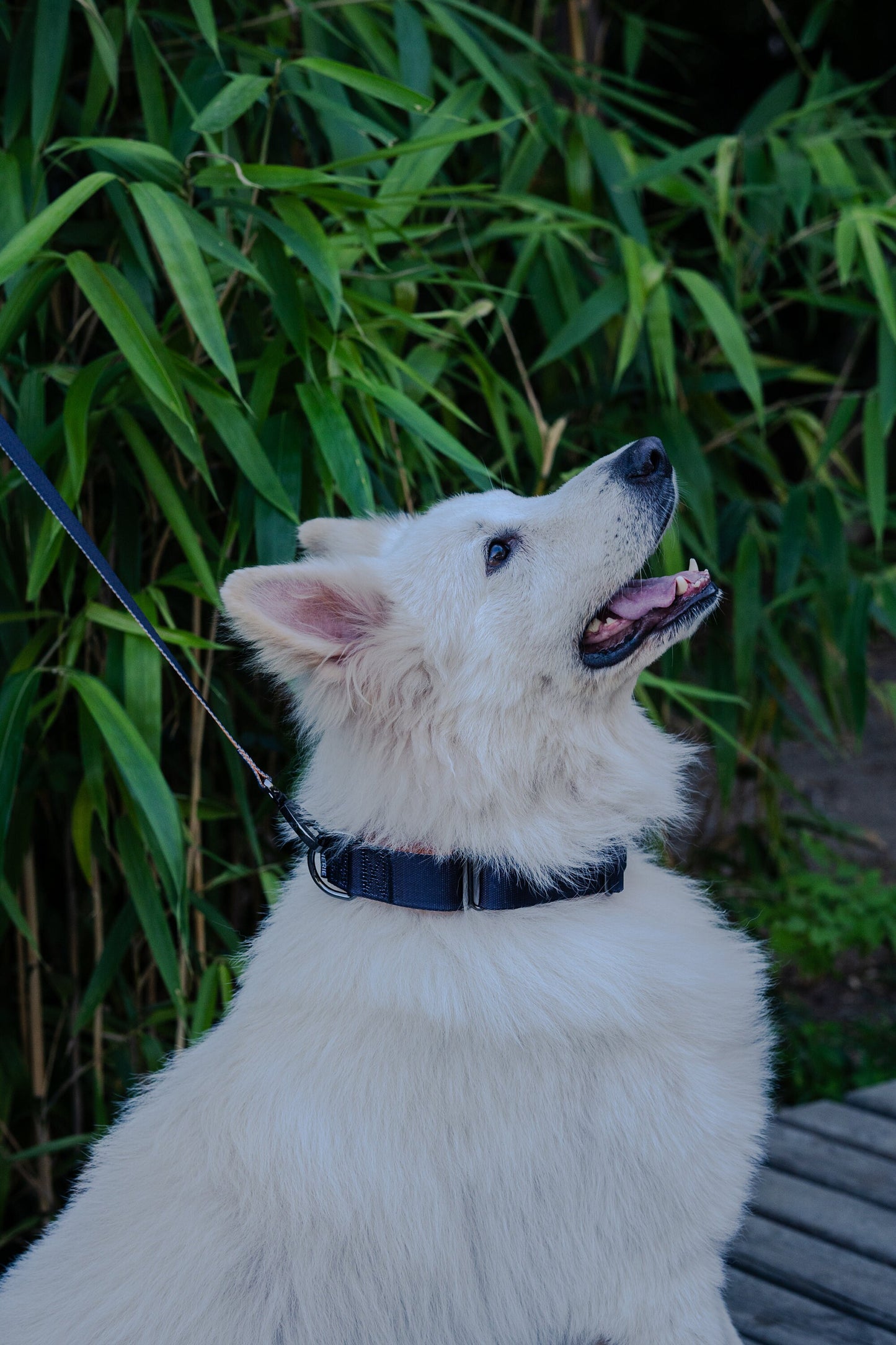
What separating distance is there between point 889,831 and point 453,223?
390cm

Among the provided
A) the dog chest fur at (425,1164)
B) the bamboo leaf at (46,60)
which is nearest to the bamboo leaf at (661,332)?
the bamboo leaf at (46,60)

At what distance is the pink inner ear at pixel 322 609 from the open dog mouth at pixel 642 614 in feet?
0.96

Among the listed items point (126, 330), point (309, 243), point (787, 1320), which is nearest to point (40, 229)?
point (126, 330)

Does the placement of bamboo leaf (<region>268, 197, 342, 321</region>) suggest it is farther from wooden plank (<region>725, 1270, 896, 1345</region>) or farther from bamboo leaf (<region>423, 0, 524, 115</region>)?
wooden plank (<region>725, 1270, 896, 1345</region>)

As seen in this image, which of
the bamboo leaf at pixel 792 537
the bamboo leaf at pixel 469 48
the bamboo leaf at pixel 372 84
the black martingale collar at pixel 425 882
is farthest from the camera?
the bamboo leaf at pixel 792 537

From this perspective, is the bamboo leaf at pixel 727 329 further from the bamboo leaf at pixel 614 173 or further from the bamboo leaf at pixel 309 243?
the bamboo leaf at pixel 309 243

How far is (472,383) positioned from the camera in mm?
2541

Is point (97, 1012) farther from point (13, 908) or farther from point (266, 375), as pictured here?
point (266, 375)

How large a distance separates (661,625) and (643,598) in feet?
0.19

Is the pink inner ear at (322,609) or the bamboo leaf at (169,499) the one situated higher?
the bamboo leaf at (169,499)

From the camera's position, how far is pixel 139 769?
185 centimetres

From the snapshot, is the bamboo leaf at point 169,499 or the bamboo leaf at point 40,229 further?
the bamboo leaf at point 169,499

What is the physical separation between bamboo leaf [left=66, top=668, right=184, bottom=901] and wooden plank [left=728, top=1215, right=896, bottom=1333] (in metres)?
1.19

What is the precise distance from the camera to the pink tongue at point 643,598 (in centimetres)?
161
